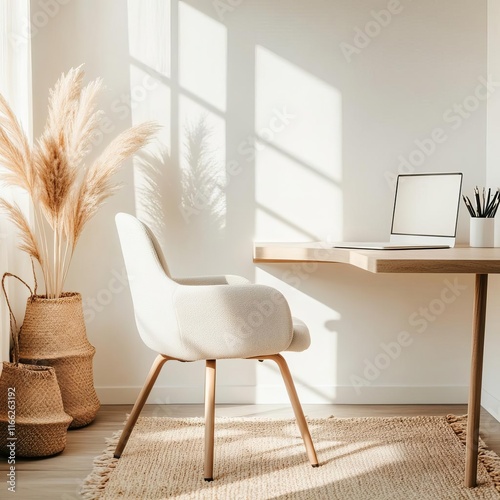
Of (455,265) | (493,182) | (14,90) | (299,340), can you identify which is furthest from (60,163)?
(493,182)

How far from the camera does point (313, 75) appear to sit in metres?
3.00

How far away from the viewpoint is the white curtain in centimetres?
258

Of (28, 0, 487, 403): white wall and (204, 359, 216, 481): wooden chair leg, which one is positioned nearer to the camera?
(204, 359, 216, 481): wooden chair leg

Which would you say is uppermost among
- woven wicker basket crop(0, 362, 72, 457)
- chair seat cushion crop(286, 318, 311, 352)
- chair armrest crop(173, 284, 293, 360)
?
chair armrest crop(173, 284, 293, 360)

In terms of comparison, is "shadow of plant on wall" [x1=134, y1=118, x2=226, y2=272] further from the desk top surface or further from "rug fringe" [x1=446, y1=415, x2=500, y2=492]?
"rug fringe" [x1=446, y1=415, x2=500, y2=492]

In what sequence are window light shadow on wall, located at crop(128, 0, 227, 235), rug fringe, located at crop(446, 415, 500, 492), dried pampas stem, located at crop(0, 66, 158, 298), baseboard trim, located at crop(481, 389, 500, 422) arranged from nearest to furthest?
rug fringe, located at crop(446, 415, 500, 492) → dried pampas stem, located at crop(0, 66, 158, 298) → baseboard trim, located at crop(481, 389, 500, 422) → window light shadow on wall, located at crop(128, 0, 227, 235)

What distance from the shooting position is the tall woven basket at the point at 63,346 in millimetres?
2594

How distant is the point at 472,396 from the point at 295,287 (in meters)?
1.09

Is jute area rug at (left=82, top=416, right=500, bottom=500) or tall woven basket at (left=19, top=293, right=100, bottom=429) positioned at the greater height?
tall woven basket at (left=19, top=293, right=100, bottom=429)

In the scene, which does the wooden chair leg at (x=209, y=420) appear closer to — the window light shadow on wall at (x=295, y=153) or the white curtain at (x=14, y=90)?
the white curtain at (x=14, y=90)

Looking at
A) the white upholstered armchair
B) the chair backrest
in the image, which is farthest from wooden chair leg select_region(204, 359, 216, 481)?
the chair backrest

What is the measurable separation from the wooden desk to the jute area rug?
0.18 metres

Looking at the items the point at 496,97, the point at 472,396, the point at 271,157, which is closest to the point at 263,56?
the point at 271,157

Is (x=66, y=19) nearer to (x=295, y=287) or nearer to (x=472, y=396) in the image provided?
(x=295, y=287)
